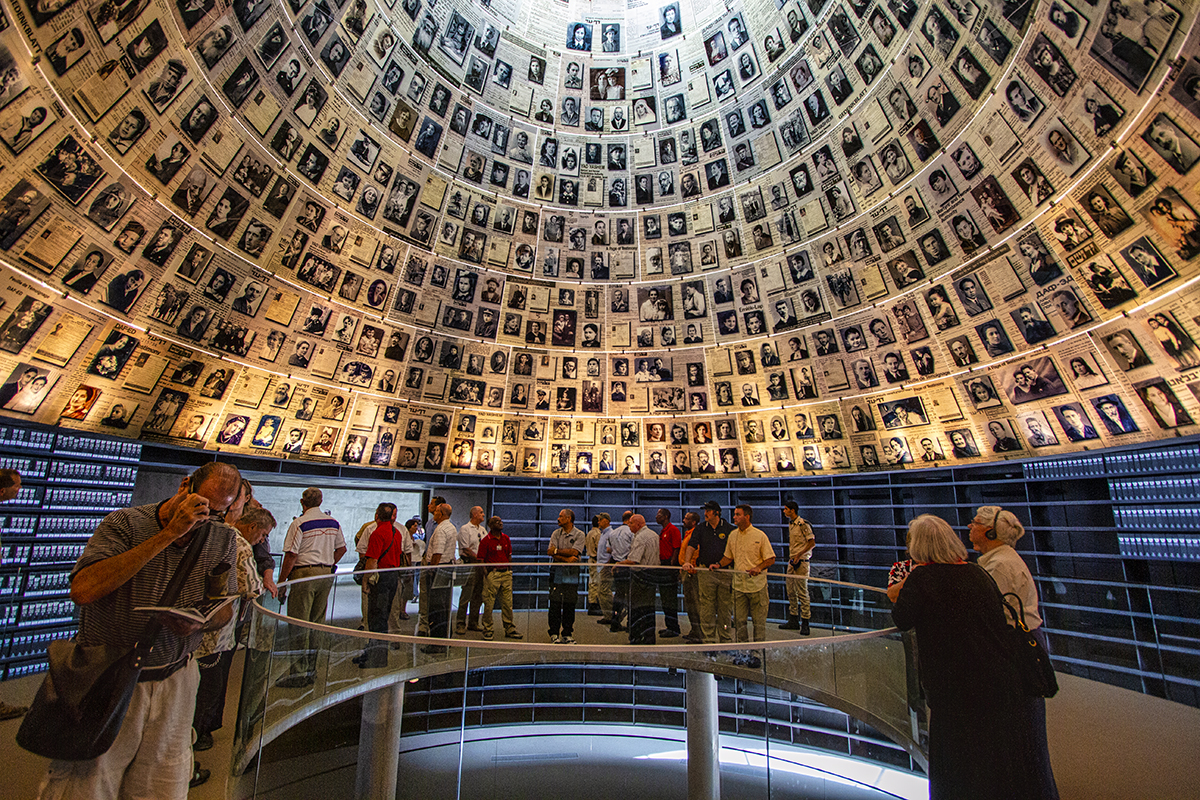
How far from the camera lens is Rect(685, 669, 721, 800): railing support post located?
5434 mm

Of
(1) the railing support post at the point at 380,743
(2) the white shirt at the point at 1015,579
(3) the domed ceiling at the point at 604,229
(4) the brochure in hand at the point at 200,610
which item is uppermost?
(3) the domed ceiling at the point at 604,229

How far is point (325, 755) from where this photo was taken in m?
3.69

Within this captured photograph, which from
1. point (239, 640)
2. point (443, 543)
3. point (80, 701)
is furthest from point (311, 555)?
point (80, 701)

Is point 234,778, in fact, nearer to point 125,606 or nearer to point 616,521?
point 125,606

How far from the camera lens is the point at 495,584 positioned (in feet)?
23.9

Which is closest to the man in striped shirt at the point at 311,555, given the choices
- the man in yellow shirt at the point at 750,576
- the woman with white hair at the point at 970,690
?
the man in yellow shirt at the point at 750,576

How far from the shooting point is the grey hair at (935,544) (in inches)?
109

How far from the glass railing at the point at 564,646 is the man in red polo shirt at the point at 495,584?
0.03m

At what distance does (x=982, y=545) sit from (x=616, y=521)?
9.36 m

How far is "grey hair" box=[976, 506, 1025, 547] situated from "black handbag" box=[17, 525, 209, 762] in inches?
178

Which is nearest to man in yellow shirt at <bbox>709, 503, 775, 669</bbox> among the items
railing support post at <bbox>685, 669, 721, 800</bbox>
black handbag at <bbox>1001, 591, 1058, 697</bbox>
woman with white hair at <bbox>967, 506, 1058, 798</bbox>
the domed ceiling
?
railing support post at <bbox>685, 669, 721, 800</bbox>

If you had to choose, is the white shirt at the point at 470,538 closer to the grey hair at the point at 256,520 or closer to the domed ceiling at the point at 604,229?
the grey hair at the point at 256,520

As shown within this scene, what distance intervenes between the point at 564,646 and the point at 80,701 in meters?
2.38

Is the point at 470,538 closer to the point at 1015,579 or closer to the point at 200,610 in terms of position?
the point at 200,610
